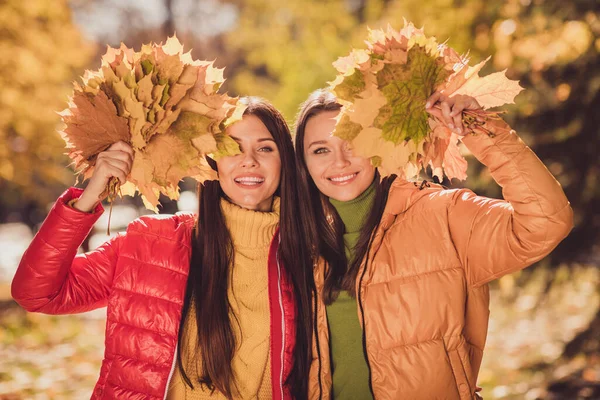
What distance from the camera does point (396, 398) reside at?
2459 millimetres

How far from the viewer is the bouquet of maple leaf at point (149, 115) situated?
2.21 meters

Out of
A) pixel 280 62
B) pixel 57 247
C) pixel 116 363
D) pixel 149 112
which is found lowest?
pixel 116 363

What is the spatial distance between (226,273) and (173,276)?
0.29 meters

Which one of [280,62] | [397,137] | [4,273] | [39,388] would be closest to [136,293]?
[397,137]

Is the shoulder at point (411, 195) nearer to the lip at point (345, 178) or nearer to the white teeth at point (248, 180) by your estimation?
the lip at point (345, 178)

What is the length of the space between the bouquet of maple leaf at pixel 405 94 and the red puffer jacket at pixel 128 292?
0.85 meters

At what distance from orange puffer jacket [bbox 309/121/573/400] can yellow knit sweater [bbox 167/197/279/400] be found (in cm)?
26

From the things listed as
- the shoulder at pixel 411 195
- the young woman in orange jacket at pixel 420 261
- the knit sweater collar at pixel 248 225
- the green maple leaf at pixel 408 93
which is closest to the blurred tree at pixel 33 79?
the knit sweater collar at pixel 248 225

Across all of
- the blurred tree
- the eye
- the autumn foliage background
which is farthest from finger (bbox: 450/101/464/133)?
the blurred tree

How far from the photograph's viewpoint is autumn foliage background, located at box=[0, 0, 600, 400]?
4.40 meters

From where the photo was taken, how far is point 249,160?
2816 millimetres

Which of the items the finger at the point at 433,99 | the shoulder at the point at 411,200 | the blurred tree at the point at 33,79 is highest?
the blurred tree at the point at 33,79

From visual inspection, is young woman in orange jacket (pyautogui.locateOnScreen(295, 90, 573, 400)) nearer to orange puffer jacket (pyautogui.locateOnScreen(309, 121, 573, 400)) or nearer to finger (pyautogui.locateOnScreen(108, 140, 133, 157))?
orange puffer jacket (pyautogui.locateOnScreen(309, 121, 573, 400))

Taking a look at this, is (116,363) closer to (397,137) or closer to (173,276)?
(173,276)
